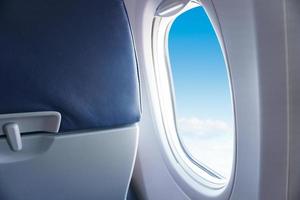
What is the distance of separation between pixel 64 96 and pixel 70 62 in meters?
0.13

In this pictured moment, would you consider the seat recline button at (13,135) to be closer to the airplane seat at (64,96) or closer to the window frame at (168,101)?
the airplane seat at (64,96)

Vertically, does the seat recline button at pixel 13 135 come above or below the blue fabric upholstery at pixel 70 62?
below

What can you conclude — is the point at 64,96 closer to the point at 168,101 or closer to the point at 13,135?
the point at 13,135

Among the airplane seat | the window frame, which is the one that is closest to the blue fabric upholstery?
the airplane seat

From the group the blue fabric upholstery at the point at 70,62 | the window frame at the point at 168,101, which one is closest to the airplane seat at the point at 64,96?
the blue fabric upholstery at the point at 70,62

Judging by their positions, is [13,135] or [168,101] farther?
[168,101]

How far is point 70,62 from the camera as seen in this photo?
3.97ft

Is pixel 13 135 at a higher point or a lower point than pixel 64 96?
lower

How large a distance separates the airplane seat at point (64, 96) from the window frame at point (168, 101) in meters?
0.47

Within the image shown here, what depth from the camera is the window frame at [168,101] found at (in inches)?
68.4

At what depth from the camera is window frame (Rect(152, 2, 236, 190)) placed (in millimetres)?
1736

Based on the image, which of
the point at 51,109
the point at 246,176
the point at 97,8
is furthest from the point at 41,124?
the point at 246,176

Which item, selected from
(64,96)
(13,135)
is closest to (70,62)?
(64,96)

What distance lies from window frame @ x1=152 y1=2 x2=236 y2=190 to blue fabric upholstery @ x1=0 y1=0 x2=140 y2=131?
1.69ft
